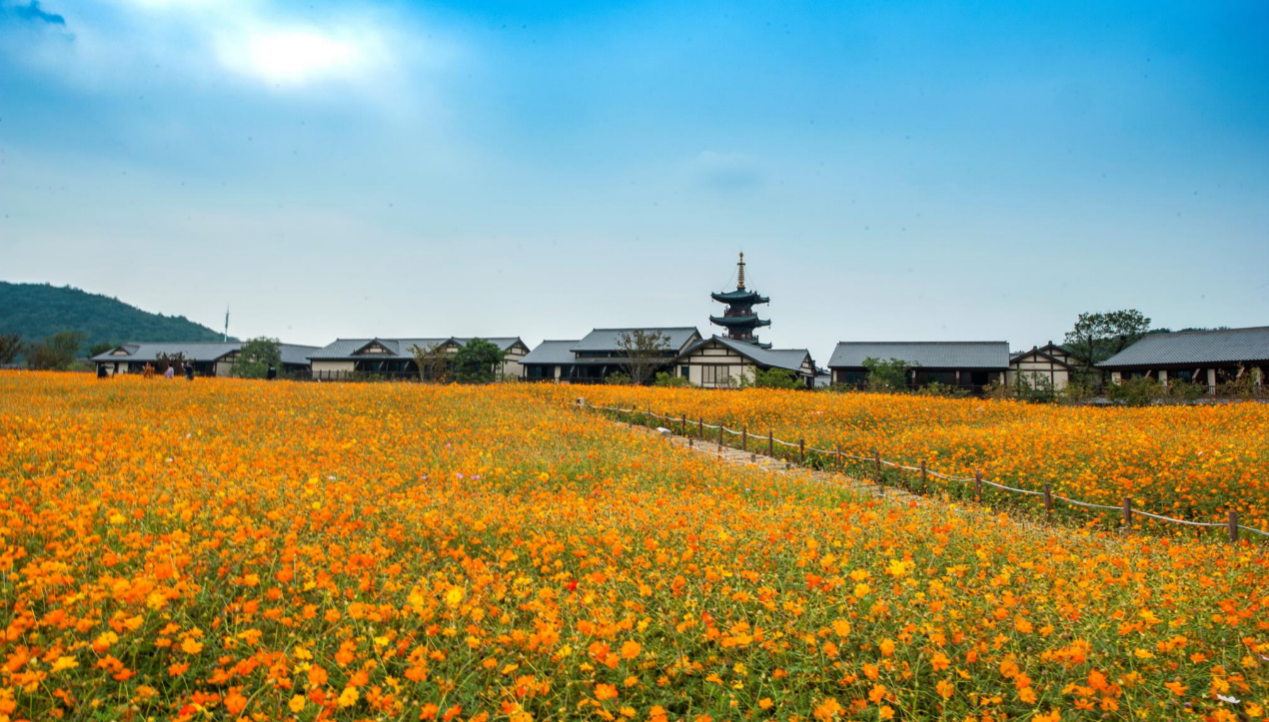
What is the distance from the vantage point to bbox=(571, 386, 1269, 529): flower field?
9.79 meters

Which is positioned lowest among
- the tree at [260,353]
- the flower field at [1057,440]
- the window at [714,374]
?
the flower field at [1057,440]

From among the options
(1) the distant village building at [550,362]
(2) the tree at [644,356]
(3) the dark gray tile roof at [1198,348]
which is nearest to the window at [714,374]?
(2) the tree at [644,356]

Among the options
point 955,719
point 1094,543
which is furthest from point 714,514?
point 1094,543

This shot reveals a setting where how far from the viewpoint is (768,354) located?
149 feet

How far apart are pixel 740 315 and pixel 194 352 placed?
1826 inches

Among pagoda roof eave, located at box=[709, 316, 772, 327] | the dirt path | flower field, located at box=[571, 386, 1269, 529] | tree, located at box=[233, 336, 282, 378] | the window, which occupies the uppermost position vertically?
pagoda roof eave, located at box=[709, 316, 772, 327]

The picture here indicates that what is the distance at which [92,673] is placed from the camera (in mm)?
A: 3277

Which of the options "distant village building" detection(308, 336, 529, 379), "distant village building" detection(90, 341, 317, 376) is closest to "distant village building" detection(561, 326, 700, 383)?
"distant village building" detection(308, 336, 529, 379)

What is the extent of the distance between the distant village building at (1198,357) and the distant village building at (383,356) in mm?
37860

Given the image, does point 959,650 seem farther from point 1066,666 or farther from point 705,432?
point 705,432

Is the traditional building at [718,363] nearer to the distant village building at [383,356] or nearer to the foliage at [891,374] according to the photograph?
the foliage at [891,374]

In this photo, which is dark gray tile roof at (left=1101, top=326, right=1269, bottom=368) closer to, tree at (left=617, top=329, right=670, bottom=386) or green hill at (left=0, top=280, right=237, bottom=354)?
tree at (left=617, top=329, right=670, bottom=386)

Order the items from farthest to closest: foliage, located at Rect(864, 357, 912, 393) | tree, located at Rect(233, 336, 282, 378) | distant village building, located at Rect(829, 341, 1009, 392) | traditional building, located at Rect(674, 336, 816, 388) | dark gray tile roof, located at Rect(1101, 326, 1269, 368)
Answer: tree, located at Rect(233, 336, 282, 378)
traditional building, located at Rect(674, 336, 816, 388)
distant village building, located at Rect(829, 341, 1009, 392)
foliage, located at Rect(864, 357, 912, 393)
dark gray tile roof, located at Rect(1101, 326, 1269, 368)

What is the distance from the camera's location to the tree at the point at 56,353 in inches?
1582
